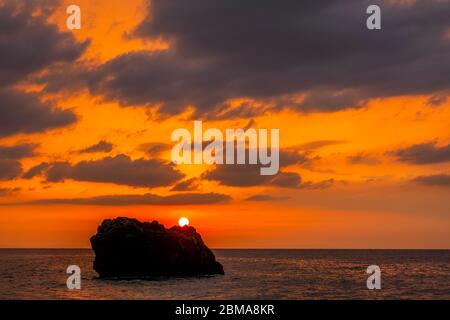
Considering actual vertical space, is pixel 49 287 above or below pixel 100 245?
below

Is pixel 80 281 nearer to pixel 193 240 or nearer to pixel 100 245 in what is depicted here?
pixel 100 245

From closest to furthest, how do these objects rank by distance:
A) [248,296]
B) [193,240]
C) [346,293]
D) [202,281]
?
[248,296], [346,293], [202,281], [193,240]

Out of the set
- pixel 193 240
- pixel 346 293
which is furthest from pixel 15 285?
pixel 346 293

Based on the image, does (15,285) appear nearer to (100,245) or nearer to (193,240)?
(100,245)

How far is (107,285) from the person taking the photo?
77.8 meters

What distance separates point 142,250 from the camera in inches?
3364

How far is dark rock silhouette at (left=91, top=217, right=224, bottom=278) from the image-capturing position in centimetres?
8450

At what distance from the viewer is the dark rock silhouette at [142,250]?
3327 inches

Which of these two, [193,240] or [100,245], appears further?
[193,240]
